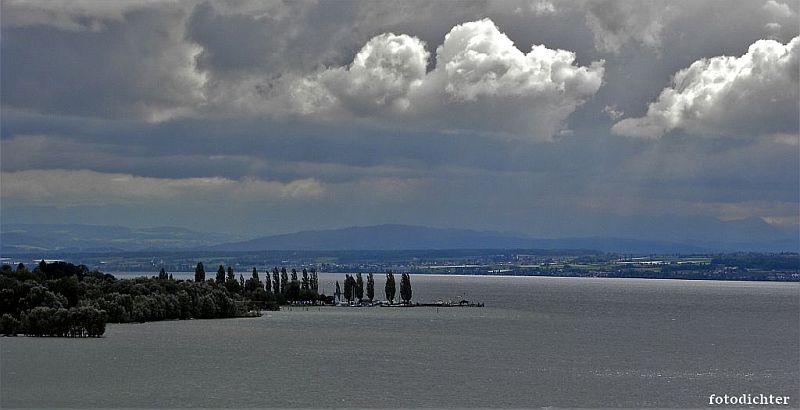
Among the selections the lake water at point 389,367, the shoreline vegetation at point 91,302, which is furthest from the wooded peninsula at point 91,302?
the lake water at point 389,367

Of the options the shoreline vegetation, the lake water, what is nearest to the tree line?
the shoreline vegetation

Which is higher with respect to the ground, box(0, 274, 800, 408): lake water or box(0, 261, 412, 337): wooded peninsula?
box(0, 261, 412, 337): wooded peninsula

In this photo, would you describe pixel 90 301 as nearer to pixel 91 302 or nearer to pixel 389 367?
pixel 91 302

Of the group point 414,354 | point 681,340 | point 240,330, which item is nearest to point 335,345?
point 414,354

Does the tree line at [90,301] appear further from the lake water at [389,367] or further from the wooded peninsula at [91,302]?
the lake water at [389,367]

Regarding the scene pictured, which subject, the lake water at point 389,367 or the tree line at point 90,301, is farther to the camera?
the tree line at point 90,301

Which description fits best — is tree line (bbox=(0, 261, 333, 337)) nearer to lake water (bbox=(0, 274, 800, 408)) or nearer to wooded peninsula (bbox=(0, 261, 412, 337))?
wooded peninsula (bbox=(0, 261, 412, 337))

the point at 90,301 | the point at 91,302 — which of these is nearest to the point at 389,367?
the point at 90,301

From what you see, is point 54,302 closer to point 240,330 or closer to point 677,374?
point 240,330

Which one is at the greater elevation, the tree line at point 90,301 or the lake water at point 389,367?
the tree line at point 90,301
